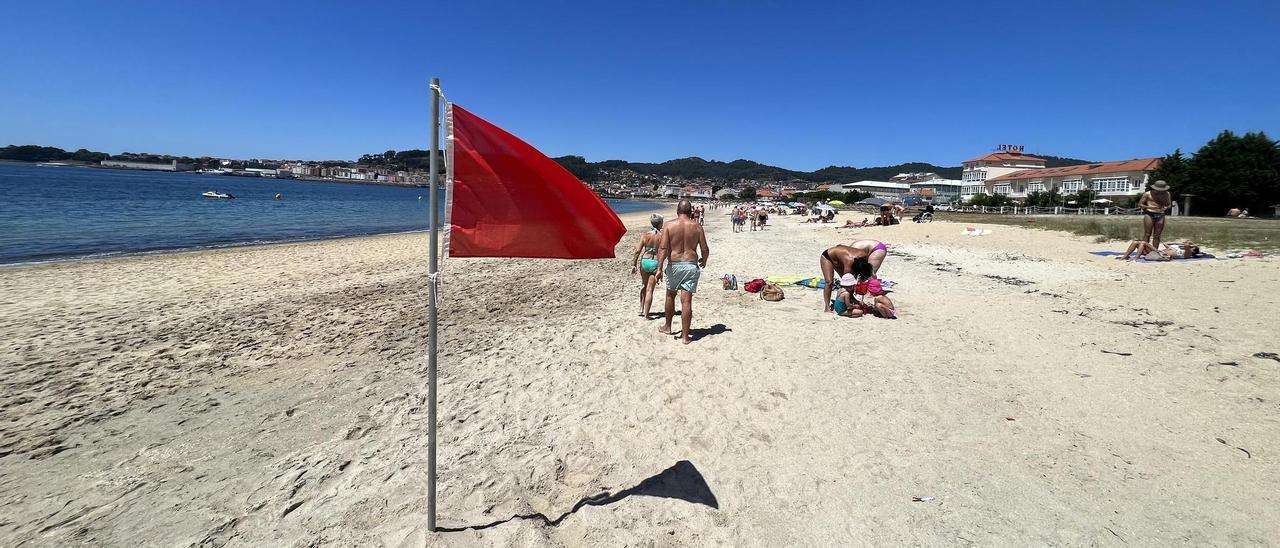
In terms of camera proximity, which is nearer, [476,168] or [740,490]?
[476,168]

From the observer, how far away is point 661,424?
412 centimetres

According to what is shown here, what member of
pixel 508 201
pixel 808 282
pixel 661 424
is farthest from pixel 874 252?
pixel 508 201

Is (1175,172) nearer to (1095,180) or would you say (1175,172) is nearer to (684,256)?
(1095,180)

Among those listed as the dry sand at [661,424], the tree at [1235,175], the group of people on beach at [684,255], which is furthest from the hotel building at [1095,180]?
the group of people on beach at [684,255]

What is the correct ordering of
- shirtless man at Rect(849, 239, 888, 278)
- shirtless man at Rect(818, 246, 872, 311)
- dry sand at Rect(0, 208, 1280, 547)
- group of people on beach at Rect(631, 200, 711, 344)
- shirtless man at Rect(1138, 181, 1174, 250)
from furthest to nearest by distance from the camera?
shirtless man at Rect(1138, 181, 1174, 250)
shirtless man at Rect(818, 246, 872, 311)
shirtless man at Rect(849, 239, 888, 278)
group of people on beach at Rect(631, 200, 711, 344)
dry sand at Rect(0, 208, 1280, 547)

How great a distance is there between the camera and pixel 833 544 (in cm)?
275

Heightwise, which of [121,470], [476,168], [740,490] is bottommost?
[121,470]

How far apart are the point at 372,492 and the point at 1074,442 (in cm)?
472

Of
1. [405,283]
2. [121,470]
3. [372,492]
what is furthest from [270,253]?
[372,492]

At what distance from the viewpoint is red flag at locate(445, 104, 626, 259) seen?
Result: 253 cm

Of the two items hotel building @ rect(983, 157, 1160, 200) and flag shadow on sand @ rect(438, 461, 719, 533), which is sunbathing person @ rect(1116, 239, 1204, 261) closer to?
flag shadow on sand @ rect(438, 461, 719, 533)

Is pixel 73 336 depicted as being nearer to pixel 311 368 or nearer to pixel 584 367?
pixel 311 368

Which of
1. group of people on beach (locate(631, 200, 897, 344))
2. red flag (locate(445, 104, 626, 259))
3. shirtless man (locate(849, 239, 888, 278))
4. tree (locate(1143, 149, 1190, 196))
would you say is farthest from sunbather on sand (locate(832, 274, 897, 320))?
tree (locate(1143, 149, 1190, 196))

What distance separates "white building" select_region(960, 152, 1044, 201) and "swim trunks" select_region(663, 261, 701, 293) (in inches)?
3903
